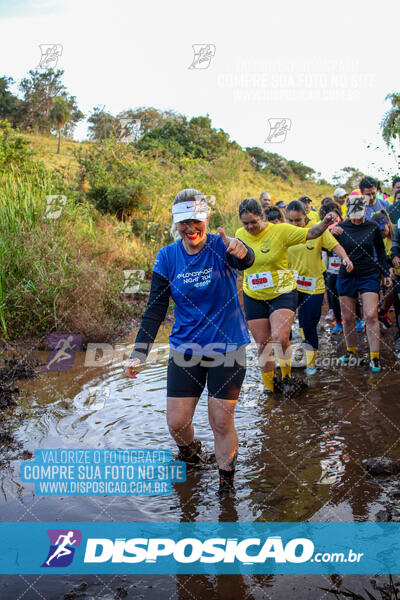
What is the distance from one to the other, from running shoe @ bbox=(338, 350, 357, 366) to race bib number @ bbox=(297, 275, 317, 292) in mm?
1136

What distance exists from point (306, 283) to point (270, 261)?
4.46 feet

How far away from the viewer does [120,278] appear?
11320 mm

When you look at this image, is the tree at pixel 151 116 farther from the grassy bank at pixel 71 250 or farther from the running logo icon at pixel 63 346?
the running logo icon at pixel 63 346

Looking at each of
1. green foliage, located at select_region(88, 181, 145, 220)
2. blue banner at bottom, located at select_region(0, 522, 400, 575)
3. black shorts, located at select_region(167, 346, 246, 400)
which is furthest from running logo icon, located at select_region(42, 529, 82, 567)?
green foliage, located at select_region(88, 181, 145, 220)

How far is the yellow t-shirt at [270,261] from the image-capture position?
5.62 meters

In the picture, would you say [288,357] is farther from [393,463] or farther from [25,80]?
[25,80]

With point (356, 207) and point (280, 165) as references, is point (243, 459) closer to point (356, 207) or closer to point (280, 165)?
point (356, 207)

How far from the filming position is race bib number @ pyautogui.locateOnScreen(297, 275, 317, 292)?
22.4ft

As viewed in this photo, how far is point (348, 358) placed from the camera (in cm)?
730

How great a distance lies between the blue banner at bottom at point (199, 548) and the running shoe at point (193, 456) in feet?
2.81

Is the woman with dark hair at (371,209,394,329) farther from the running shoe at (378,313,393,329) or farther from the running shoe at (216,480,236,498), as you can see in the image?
the running shoe at (216,480,236,498)

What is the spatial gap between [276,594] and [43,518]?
1.64 metres

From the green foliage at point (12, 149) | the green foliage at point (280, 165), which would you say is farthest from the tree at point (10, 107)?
the green foliage at point (12, 149)

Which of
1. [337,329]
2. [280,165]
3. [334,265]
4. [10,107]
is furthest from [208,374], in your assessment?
[280,165]
